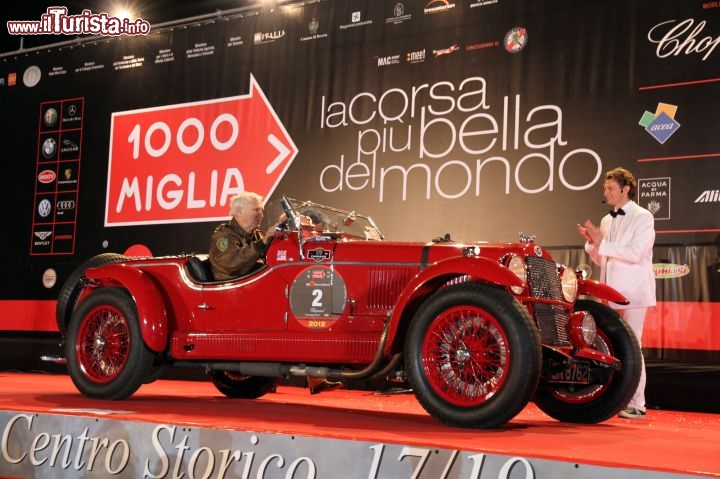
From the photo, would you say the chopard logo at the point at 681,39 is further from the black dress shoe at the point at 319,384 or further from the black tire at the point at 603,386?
the black dress shoe at the point at 319,384

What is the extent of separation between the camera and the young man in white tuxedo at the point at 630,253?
522 cm

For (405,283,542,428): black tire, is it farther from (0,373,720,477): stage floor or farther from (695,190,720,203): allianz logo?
(695,190,720,203): allianz logo

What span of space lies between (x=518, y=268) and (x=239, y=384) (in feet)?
7.92

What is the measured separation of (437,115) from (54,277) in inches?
174

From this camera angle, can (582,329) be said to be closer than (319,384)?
Yes

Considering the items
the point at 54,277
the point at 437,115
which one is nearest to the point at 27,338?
the point at 54,277

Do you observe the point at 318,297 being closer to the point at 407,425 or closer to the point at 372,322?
the point at 372,322

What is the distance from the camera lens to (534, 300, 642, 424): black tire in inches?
170

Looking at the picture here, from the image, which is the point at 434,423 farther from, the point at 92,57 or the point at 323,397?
the point at 92,57

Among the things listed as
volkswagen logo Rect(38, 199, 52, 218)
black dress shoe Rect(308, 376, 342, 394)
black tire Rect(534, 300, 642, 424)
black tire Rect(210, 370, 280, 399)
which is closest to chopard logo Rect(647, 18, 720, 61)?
black tire Rect(534, 300, 642, 424)

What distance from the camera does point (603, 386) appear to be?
440cm

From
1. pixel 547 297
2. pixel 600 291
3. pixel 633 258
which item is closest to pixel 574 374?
pixel 547 297

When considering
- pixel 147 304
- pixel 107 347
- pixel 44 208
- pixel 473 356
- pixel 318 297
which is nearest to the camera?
pixel 473 356

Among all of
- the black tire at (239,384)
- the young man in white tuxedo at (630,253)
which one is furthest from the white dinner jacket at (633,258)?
the black tire at (239,384)
